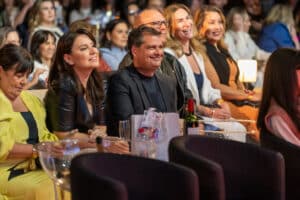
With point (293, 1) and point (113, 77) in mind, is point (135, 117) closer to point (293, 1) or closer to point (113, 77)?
point (113, 77)

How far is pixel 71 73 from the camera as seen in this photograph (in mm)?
4383

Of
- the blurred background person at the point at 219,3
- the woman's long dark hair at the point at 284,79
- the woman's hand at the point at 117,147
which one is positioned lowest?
the woman's hand at the point at 117,147

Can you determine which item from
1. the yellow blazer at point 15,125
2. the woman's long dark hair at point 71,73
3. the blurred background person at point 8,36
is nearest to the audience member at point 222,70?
the blurred background person at point 8,36

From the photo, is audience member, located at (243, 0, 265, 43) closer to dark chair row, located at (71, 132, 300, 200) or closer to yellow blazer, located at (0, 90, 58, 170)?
yellow blazer, located at (0, 90, 58, 170)

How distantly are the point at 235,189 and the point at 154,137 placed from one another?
0.50m

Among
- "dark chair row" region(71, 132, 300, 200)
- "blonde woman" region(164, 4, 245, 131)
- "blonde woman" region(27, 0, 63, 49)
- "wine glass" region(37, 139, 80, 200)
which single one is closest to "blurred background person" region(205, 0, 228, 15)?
"blonde woman" region(27, 0, 63, 49)

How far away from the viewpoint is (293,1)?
9.12 metres

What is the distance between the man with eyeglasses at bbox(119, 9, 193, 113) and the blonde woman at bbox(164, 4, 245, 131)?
205mm

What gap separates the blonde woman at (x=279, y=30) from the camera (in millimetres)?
8219

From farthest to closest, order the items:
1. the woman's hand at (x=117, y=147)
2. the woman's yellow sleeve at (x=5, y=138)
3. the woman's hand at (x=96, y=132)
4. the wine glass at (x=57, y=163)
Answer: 1. the woman's hand at (x=96, y=132)
2. the woman's yellow sleeve at (x=5, y=138)
3. the woman's hand at (x=117, y=147)
4. the wine glass at (x=57, y=163)

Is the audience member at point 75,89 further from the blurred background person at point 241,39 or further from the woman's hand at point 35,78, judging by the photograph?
the blurred background person at point 241,39

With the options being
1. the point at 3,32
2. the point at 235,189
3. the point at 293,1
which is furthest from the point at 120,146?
the point at 293,1

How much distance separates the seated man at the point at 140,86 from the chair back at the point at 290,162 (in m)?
1.00

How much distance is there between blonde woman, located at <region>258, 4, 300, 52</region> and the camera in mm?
8219
